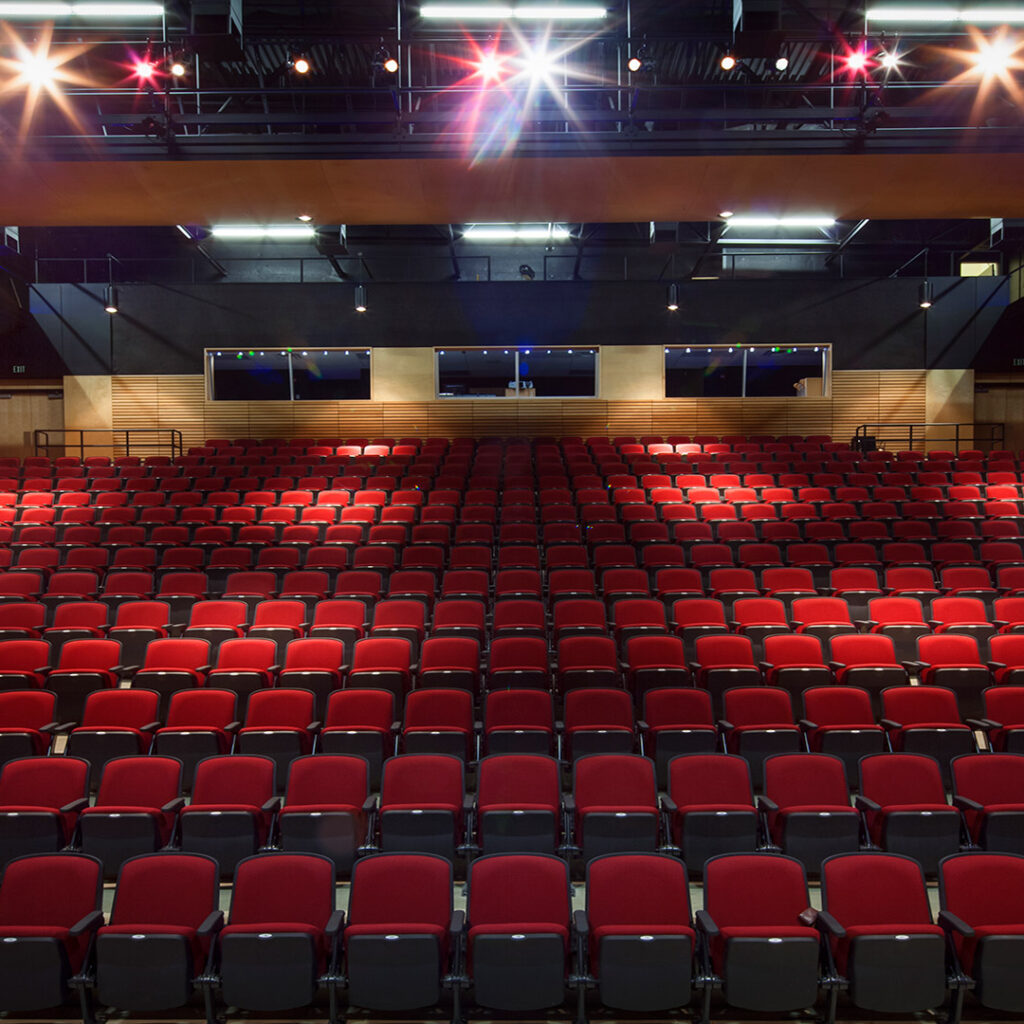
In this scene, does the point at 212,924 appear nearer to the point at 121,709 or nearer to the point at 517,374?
the point at 121,709

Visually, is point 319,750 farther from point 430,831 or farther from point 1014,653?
point 1014,653

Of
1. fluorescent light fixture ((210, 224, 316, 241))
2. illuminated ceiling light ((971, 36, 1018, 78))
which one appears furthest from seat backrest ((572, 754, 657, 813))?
fluorescent light fixture ((210, 224, 316, 241))

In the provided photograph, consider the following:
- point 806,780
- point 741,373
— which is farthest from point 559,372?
point 806,780

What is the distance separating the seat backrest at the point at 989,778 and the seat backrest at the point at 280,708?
3202mm

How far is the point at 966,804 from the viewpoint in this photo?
3.72 m

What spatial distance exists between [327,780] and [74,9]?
337 inches

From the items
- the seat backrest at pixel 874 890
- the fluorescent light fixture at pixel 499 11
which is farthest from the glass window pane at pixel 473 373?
the seat backrest at pixel 874 890

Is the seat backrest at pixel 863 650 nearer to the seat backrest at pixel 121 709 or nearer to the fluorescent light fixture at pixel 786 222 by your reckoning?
the seat backrest at pixel 121 709

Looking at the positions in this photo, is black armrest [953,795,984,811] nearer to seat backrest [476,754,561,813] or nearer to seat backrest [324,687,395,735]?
seat backrest [476,754,561,813]

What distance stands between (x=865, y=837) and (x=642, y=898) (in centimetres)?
127

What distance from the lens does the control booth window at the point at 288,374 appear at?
1243 centimetres

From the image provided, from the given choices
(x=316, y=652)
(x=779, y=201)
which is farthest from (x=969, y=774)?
(x=779, y=201)

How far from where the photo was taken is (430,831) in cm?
362

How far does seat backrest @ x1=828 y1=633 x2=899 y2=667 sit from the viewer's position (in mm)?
5223
